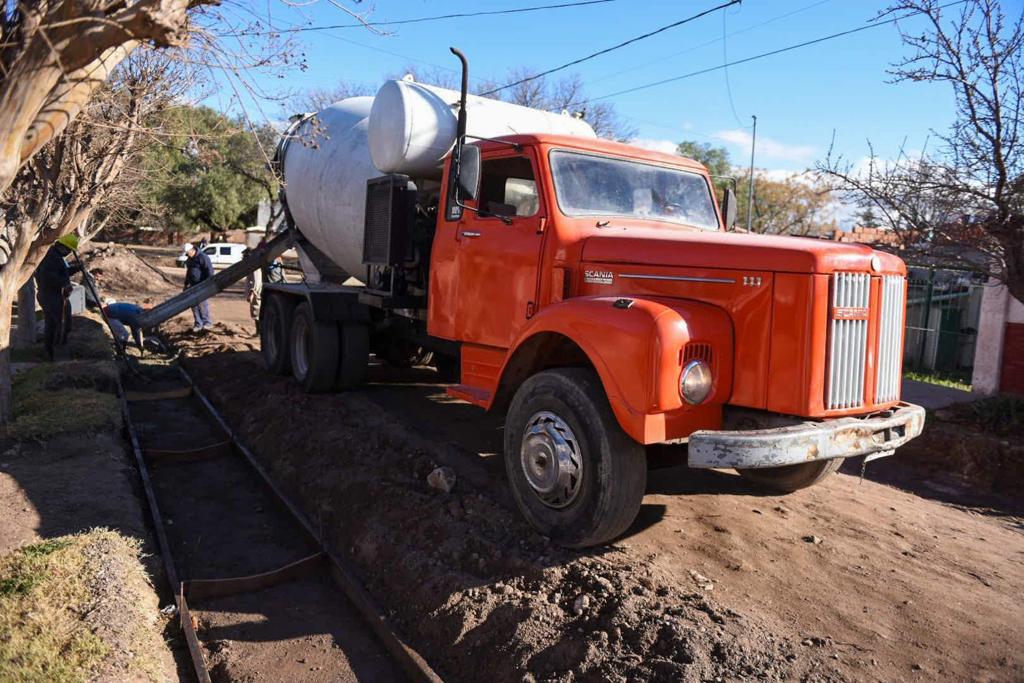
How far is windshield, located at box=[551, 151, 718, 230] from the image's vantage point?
5.57 meters

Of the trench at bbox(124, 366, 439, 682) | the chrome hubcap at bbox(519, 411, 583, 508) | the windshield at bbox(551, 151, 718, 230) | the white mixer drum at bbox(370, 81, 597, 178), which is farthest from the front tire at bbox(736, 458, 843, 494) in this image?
the white mixer drum at bbox(370, 81, 597, 178)

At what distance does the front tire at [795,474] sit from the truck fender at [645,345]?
1232 mm

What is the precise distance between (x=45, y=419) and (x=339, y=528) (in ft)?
Result: 12.0

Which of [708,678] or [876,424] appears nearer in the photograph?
[708,678]

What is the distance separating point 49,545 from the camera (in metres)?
4.82

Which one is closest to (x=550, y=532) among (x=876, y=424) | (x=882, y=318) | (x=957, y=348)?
(x=876, y=424)

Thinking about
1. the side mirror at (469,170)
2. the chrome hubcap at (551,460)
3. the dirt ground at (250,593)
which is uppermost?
the side mirror at (469,170)

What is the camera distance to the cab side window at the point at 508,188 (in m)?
5.68

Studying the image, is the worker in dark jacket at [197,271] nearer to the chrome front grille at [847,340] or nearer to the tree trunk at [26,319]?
the tree trunk at [26,319]

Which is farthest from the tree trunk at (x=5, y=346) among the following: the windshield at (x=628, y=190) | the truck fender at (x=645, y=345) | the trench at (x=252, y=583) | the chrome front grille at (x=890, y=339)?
the chrome front grille at (x=890, y=339)

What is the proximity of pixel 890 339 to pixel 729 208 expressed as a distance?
2.22 m

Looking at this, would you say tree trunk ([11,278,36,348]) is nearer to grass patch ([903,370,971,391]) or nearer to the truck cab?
the truck cab

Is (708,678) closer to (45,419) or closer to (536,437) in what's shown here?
(536,437)

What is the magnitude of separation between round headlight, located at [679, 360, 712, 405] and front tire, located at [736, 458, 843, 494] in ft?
4.08
